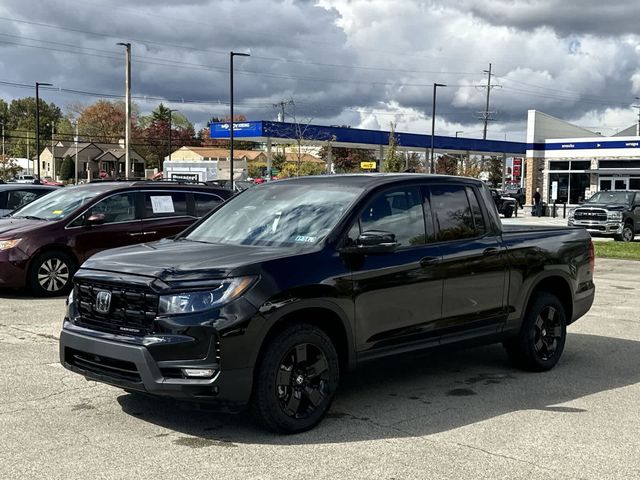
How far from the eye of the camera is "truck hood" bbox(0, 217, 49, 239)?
10.4 meters

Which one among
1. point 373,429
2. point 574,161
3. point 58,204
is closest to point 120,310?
point 373,429

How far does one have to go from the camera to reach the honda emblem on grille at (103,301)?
4812mm

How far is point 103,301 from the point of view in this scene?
4.84 m

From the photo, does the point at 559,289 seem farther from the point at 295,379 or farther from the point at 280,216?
the point at 295,379

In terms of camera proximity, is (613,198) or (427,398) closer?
(427,398)

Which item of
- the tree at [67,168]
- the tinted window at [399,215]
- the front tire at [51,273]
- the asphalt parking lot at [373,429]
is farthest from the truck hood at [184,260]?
the tree at [67,168]

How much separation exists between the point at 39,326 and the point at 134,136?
380ft

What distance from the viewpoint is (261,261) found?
15.6 ft

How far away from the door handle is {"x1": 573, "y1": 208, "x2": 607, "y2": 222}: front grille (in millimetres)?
21883

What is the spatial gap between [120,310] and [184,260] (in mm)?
525

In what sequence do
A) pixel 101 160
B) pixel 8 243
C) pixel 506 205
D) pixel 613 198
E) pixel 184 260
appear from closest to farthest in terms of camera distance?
pixel 184 260 → pixel 8 243 → pixel 613 198 → pixel 506 205 → pixel 101 160

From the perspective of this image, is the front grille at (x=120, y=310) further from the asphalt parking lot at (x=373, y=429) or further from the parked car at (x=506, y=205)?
the parked car at (x=506, y=205)

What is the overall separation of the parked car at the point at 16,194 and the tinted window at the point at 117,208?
355cm

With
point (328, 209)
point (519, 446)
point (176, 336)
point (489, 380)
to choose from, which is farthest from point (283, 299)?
point (489, 380)
